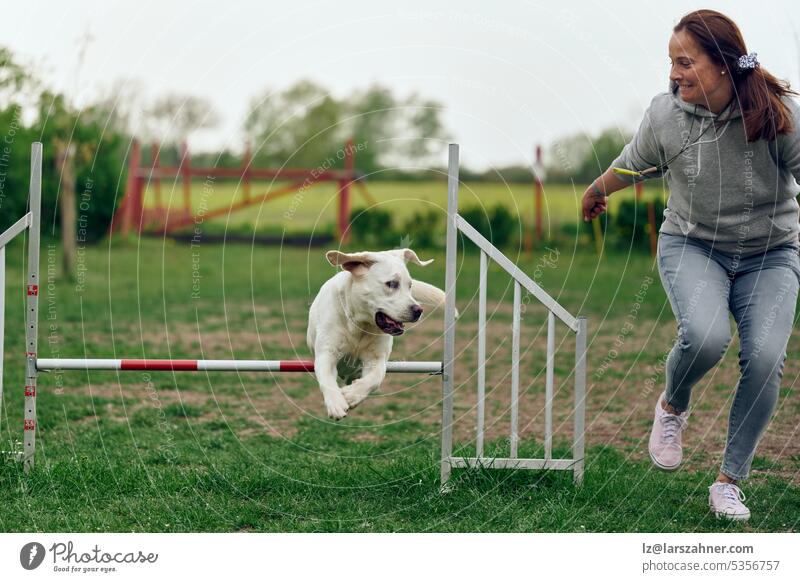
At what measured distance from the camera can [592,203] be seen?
6.59 m

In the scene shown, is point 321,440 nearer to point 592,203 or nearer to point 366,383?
point 366,383

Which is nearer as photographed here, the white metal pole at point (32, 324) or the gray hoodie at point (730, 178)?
the gray hoodie at point (730, 178)

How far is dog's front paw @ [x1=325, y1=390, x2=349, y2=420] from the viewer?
5848 millimetres

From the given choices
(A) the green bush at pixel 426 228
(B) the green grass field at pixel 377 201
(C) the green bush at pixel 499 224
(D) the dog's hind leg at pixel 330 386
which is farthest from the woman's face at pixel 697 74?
(A) the green bush at pixel 426 228

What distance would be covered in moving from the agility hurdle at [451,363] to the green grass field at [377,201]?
15.5 meters

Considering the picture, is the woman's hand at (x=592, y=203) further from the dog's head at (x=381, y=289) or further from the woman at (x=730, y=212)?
the dog's head at (x=381, y=289)

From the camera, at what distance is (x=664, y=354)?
13.1 meters

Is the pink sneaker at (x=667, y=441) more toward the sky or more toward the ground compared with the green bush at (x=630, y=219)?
more toward the ground

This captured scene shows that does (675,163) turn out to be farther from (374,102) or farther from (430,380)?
(374,102)

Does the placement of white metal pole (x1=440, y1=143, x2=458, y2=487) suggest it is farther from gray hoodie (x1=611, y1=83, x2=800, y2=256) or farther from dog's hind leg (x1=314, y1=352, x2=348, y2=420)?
gray hoodie (x1=611, y1=83, x2=800, y2=256)

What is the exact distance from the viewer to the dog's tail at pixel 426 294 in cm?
669

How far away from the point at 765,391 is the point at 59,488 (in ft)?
14.5

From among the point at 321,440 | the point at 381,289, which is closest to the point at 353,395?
the point at 381,289

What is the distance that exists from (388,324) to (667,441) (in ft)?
6.23
